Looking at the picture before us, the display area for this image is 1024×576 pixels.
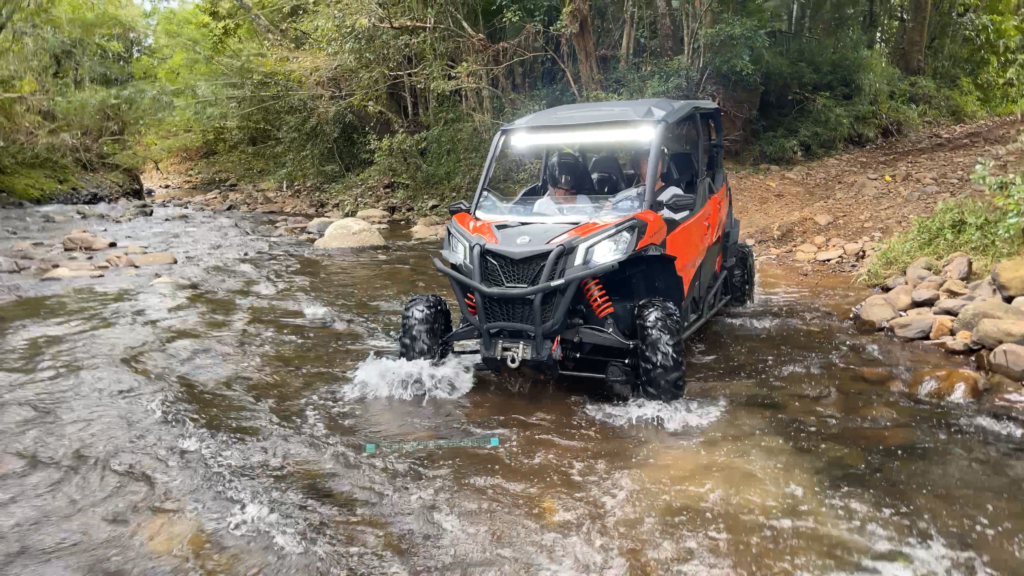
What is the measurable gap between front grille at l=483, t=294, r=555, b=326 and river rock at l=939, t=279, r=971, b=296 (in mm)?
4414

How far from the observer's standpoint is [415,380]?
5.52m

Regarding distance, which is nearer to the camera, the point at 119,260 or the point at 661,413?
the point at 661,413

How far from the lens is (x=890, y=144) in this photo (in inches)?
683

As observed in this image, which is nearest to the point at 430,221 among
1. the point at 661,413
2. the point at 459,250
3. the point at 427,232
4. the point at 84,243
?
the point at 427,232

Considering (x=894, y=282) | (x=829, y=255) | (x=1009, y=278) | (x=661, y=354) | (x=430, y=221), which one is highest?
(x=661, y=354)

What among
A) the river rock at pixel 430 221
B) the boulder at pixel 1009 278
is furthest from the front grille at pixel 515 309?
the river rock at pixel 430 221

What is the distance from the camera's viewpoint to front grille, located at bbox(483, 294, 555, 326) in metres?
4.88

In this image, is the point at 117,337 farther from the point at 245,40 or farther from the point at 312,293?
the point at 245,40

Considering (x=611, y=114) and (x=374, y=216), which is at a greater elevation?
(x=611, y=114)

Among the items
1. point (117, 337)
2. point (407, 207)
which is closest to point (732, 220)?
point (117, 337)

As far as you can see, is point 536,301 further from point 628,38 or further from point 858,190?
point 628,38

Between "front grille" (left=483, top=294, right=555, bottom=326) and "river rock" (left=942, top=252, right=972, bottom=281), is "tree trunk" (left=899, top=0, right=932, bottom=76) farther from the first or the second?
"front grille" (left=483, top=294, right=555, bottom=326)

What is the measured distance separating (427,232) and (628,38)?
17.4 feet

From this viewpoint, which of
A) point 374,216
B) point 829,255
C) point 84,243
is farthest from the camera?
point 374,216
